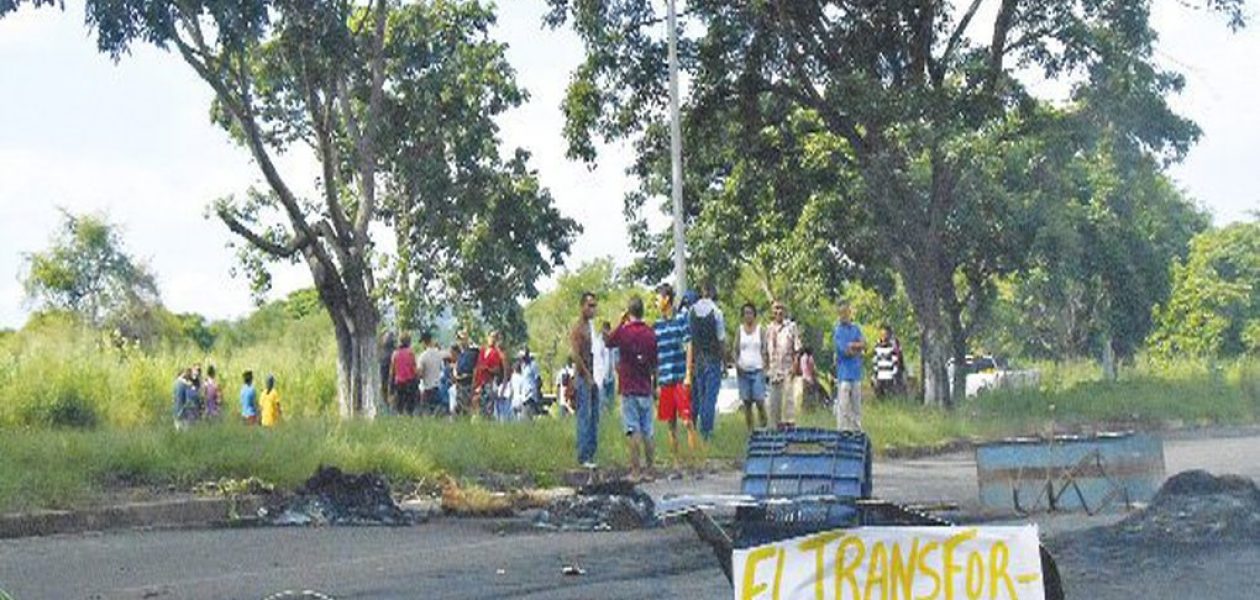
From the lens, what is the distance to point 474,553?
39.4 ft

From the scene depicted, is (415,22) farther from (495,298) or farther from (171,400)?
(171,400)

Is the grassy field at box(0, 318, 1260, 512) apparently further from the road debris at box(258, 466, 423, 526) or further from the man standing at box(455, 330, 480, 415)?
the man standing at box(455, 330, 480, 415)

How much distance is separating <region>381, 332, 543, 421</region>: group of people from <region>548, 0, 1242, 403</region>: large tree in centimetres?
393

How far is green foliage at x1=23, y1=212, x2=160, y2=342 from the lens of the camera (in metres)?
70.3

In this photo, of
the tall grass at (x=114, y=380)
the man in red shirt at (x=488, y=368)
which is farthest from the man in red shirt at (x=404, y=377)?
the tall grass at (x=114, y=380)

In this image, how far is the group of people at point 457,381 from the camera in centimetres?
2731

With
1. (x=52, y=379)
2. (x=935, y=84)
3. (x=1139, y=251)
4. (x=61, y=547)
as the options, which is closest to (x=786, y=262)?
(x=935, y=84)

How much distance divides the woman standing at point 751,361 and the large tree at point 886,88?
8.55 m

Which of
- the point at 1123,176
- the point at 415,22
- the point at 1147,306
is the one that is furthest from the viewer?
the point at 1147,306

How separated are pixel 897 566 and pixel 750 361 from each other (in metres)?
16.5

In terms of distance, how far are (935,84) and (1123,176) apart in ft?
39.8

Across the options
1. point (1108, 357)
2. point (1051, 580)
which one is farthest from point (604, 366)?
point (1108, 357)

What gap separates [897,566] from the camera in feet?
15.9

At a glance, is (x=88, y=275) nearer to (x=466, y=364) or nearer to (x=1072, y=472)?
(x=466, y=364)
